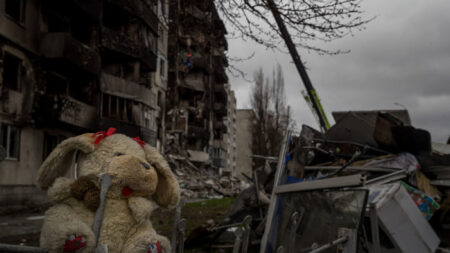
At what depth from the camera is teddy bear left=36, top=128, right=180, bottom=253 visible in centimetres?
236

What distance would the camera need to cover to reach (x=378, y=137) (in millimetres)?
5387

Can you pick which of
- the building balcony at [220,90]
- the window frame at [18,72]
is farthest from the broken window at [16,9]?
the building balcony at [220,90]

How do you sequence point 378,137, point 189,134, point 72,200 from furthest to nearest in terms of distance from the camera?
1. point 189,134
2. point 378,137
3. point 72,200

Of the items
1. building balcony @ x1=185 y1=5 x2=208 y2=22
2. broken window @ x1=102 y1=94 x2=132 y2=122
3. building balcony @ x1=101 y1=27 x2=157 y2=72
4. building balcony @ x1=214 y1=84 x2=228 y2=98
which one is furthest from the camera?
building balcony @ x1=214 y1=84 x2=228 y2=98

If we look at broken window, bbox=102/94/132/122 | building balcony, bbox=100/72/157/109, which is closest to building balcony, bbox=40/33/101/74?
building balcony, bbox=100/72/157/109

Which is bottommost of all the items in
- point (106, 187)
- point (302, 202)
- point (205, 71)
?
point (302, 202)

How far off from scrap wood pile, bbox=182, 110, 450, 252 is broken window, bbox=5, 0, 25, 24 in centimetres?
1088

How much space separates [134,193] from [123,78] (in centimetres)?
2104

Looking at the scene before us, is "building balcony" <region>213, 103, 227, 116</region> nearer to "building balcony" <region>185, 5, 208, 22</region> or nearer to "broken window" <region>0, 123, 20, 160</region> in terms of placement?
"broken window" <region>0, 123, 20, 160</region>

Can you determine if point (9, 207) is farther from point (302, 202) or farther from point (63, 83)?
point (302, 202)

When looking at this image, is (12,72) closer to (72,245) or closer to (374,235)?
(72,245)

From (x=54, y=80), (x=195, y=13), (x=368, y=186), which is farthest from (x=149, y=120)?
(x=368, y=186)

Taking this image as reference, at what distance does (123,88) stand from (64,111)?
661 cm

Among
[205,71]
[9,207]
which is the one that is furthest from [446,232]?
[205,71]
